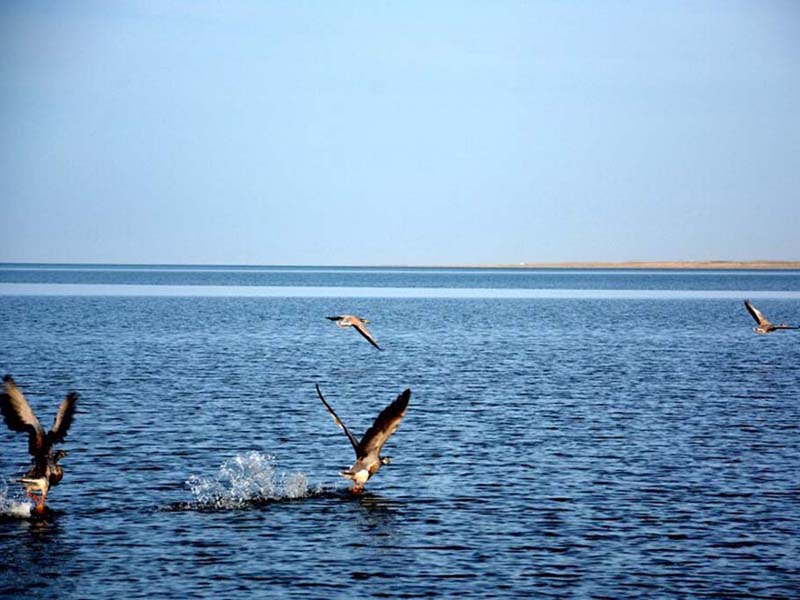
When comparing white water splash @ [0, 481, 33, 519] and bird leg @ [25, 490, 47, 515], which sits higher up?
bird leg @ [25, 490, 47, 515]

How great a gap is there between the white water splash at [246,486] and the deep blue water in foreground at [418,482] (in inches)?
2.8

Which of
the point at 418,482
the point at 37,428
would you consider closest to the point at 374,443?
the point at 418,482

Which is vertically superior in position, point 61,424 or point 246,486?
point 61,424

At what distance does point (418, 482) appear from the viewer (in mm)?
29297

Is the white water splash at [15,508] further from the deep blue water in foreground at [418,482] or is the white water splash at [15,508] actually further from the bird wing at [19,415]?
the bird wing at [19,415]

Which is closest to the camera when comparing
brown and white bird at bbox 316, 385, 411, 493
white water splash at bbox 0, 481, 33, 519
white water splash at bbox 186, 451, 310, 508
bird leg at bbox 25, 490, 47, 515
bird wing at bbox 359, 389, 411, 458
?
bird leg at bbox 25, 490, 47, 515

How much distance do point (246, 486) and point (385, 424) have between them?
4.42 metres

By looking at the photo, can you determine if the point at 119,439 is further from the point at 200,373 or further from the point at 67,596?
the point at 200,373

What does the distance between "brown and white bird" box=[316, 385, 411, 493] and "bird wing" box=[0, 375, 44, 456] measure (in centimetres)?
597

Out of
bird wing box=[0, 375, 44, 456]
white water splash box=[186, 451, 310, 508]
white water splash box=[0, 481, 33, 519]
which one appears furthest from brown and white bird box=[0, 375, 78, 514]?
white water splash box=[186, 451, 310, 508]

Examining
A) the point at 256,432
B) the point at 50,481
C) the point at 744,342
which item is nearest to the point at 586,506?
the point at 50,481

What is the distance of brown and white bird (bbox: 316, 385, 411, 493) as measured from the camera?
83.5ft

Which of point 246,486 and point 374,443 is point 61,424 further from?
point 374,443

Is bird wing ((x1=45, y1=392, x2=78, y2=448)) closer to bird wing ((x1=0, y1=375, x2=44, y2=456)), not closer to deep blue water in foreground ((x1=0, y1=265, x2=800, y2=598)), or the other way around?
bird wing ((x1=0, y1=375, x2=44, y2=456))
